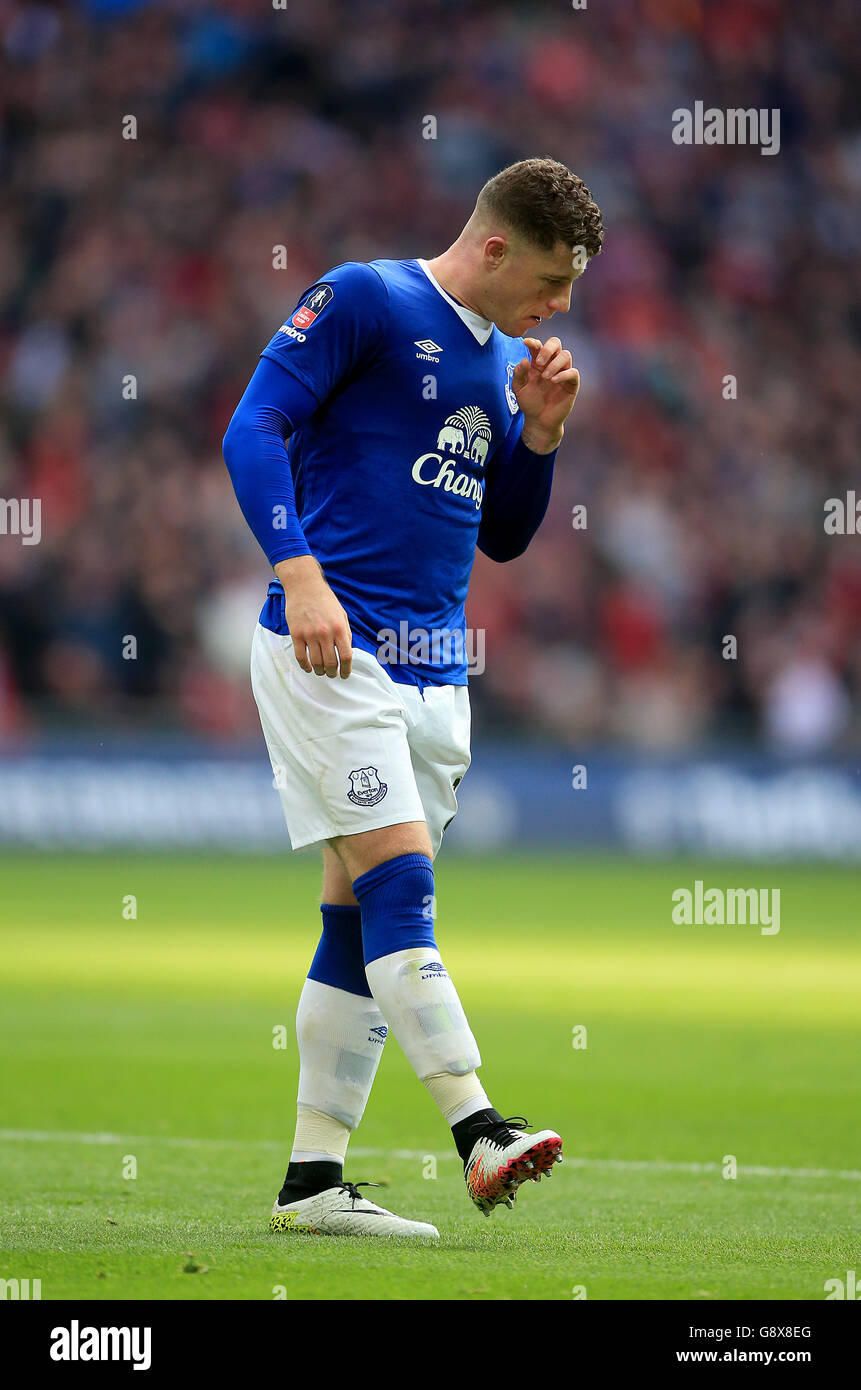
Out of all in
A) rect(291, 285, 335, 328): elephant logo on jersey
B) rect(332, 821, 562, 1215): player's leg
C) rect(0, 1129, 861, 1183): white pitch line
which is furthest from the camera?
rect(0, 1129, 861, 1183): white pitch line

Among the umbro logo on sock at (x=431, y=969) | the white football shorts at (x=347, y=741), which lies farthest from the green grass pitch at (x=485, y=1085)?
the white football shorts at (x=347, y=741)

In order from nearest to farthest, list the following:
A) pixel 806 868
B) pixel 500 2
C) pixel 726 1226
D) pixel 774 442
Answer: pixel 726 1226, pixel 806 868, pixel 774 442, pixel 500 2

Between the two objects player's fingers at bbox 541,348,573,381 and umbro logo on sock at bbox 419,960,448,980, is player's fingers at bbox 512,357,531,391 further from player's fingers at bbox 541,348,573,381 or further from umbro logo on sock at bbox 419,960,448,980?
umbro logo on sock at bbox 419,960,448,980

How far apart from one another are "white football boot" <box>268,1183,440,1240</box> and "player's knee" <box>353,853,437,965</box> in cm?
68

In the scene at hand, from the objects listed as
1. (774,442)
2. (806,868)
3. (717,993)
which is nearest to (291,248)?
(774,442)

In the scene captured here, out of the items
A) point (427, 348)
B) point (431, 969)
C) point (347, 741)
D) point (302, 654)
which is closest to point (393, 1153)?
point (431, 969)

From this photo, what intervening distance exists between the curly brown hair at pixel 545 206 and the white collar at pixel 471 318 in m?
0.24

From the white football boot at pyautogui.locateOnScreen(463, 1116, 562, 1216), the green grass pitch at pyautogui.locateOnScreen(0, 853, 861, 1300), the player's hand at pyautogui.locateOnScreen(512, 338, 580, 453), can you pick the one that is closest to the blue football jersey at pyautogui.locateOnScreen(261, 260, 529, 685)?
the player's hand at pyautogui.locateOnScreen(512, 338, 580, 453)

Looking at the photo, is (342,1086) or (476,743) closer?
(342,1086)

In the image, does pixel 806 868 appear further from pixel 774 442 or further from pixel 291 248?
pixel 291 248

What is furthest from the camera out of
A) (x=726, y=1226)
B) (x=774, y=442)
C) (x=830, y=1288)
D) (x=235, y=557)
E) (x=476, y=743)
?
(x=774, y=442)

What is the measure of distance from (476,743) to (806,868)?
10.3ft

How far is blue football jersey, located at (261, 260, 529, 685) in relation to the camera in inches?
177

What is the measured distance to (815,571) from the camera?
1811 cm
